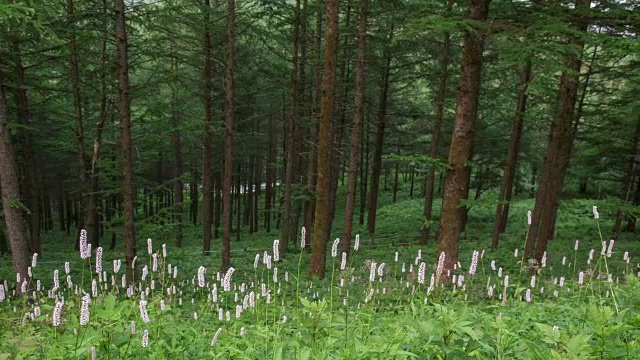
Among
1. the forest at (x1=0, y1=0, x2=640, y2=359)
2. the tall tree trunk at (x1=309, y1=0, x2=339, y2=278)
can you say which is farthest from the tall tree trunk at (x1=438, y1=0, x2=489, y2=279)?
the tall tree trunk at (x1=309, y1=0, x2=339, y2=278)

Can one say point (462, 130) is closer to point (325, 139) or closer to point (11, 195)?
point (325, 139)

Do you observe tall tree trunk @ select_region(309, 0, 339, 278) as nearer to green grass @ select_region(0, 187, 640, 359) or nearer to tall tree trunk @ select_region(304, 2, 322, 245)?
green grass @ select_region(0, 187, 640, 359)

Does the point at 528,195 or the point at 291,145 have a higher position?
the point at 291,145

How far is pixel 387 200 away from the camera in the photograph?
42750 mm

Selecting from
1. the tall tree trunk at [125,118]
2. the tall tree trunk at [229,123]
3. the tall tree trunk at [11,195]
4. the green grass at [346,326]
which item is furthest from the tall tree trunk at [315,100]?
the tall tree trunk at [11,195]

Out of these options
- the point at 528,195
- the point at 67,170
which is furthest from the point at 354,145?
the point at 528,195

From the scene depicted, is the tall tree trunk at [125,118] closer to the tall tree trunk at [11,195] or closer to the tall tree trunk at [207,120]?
the tall tree trunk at [11,195]

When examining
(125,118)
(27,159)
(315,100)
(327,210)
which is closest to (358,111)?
(327,210)

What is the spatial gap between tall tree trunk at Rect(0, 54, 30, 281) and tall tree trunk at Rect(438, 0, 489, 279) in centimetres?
896

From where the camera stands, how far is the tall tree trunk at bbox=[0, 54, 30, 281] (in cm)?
845

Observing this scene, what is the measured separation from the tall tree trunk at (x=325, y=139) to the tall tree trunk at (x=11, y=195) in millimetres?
6930

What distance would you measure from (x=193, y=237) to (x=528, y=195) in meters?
30.0

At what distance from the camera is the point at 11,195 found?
338 inches

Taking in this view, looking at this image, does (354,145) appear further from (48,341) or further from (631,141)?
(631,141)
